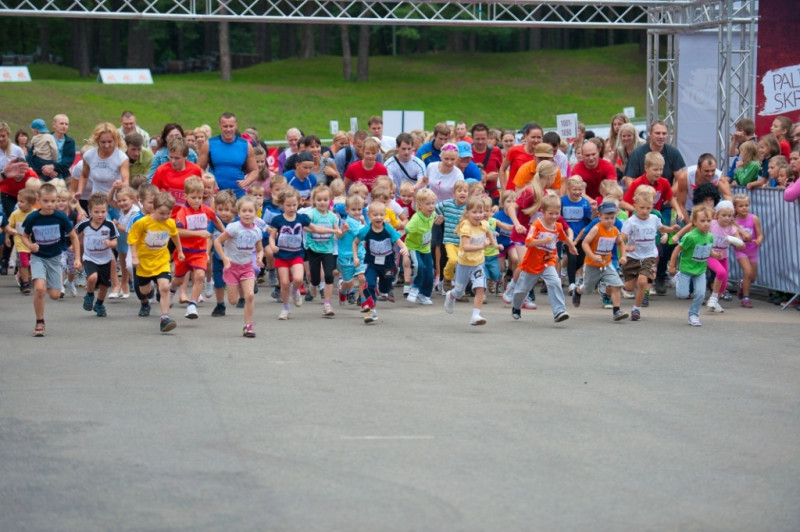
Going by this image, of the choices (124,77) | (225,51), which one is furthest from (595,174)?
(225,51)

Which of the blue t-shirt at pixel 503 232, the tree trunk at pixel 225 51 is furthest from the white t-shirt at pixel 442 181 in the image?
the tree trunk at pixel 225 51

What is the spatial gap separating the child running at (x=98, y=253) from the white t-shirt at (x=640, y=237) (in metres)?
5.64

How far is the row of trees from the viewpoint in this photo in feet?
229

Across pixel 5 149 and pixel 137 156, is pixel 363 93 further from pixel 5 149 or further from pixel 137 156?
pixel 137 156

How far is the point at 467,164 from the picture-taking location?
15672mm

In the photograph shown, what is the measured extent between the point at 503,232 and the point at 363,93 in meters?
46.0

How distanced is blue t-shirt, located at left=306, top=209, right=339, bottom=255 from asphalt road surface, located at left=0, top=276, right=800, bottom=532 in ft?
4.87

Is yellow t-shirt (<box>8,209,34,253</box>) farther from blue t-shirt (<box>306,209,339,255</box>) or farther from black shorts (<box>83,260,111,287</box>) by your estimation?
blue t-shirt (<box>306,209,339,255</box>)

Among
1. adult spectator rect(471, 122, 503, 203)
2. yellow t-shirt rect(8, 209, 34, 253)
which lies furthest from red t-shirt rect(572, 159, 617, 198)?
yellow t-shirt rect(8, 209, 34, 253)

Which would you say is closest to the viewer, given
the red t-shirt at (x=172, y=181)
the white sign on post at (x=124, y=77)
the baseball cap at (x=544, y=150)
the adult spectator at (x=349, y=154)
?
the red t-shirt at (x=172, y=181)

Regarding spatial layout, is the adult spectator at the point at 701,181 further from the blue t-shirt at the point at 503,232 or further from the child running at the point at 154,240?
the child running at the point at 154,240

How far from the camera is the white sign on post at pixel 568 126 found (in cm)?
2250

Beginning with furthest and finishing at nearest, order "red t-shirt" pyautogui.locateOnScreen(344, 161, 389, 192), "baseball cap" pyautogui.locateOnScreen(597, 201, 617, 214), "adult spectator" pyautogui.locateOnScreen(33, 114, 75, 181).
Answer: "adult spectator" pyautogui.locateOnScreen(33, 114, 75, 181) → "red t-shirt" pyautogui.locateOnScreen(344, 161, 389, 192) → "baseball cap" pyautogui.locateOnScreen(597, 201, 617, 214)

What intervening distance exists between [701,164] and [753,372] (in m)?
5.52
